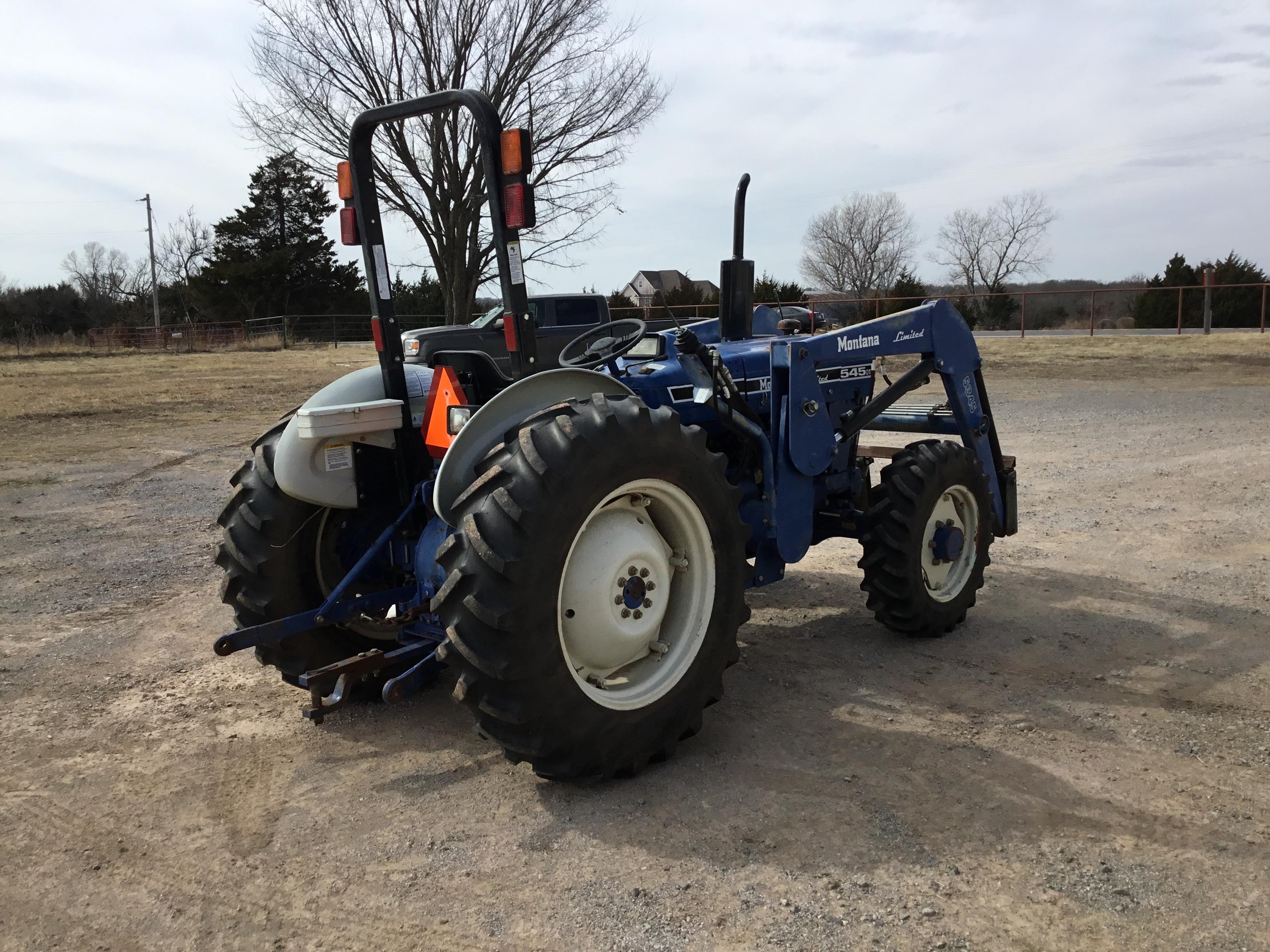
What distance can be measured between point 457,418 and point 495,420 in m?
0.23

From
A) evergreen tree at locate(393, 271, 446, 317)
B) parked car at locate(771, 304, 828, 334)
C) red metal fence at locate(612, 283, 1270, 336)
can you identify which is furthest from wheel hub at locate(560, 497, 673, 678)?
evergreen tree at locate(393, 271, 446, 317)

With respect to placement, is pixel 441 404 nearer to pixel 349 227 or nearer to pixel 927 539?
pixel 349 227

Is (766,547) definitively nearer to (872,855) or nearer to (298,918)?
(872,855)

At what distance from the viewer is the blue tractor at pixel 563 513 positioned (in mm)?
3338

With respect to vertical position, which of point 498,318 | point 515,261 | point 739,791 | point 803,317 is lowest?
point 739,791

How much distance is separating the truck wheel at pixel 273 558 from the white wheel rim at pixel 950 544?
9.40 feet

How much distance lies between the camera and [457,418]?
3.86 m

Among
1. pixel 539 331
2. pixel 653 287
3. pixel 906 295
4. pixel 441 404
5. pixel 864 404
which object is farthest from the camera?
pixel 653 287

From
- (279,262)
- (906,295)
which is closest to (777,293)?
(906,295)

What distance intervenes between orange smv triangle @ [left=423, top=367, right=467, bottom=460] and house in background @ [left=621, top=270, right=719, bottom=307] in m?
31.6

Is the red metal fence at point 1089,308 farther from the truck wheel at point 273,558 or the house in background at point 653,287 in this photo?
the truck wheel at point 273,558

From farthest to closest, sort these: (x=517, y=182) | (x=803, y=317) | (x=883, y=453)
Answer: (x=803, y=317) → (x=883, y=453) → (x=517, y=182)

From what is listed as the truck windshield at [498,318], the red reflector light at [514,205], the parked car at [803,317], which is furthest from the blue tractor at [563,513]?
the truck windshield at [498,318]

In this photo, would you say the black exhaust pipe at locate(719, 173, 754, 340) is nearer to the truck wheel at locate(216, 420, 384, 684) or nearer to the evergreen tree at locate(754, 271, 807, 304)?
the truck wheel at locate(216, 420, 384, 684)
